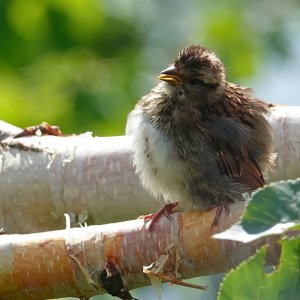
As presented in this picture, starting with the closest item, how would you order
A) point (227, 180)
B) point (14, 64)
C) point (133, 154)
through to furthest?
point (227, 180) < point (133, 154) < point (14, 64)

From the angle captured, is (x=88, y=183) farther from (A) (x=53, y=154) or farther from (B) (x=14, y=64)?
(B) (x=14, y=64)

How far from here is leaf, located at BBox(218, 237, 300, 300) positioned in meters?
1.84

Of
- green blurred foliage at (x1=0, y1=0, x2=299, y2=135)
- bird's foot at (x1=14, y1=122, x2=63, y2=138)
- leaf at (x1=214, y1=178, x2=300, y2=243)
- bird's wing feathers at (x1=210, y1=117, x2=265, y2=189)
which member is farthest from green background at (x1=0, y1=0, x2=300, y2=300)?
leaf at (x1=214, y1=178, x2=300, y2=243)

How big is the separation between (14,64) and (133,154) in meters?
3.37

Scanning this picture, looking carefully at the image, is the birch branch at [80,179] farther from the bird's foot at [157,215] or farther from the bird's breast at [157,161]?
the bird's foot at [157,215]

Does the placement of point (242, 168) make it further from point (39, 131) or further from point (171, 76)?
point (39, 131)

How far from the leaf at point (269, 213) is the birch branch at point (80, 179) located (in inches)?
105

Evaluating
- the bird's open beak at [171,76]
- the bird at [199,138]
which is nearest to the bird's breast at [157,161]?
the bird at [199,138]

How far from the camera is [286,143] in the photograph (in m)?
4.59

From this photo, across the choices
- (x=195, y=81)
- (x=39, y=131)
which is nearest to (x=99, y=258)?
(x=195, y=81)

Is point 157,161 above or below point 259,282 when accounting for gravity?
above

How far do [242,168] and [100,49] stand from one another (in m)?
4.12

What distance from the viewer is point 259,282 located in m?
1.85

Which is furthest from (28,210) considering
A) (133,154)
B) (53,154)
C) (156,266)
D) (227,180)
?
(156,266)
